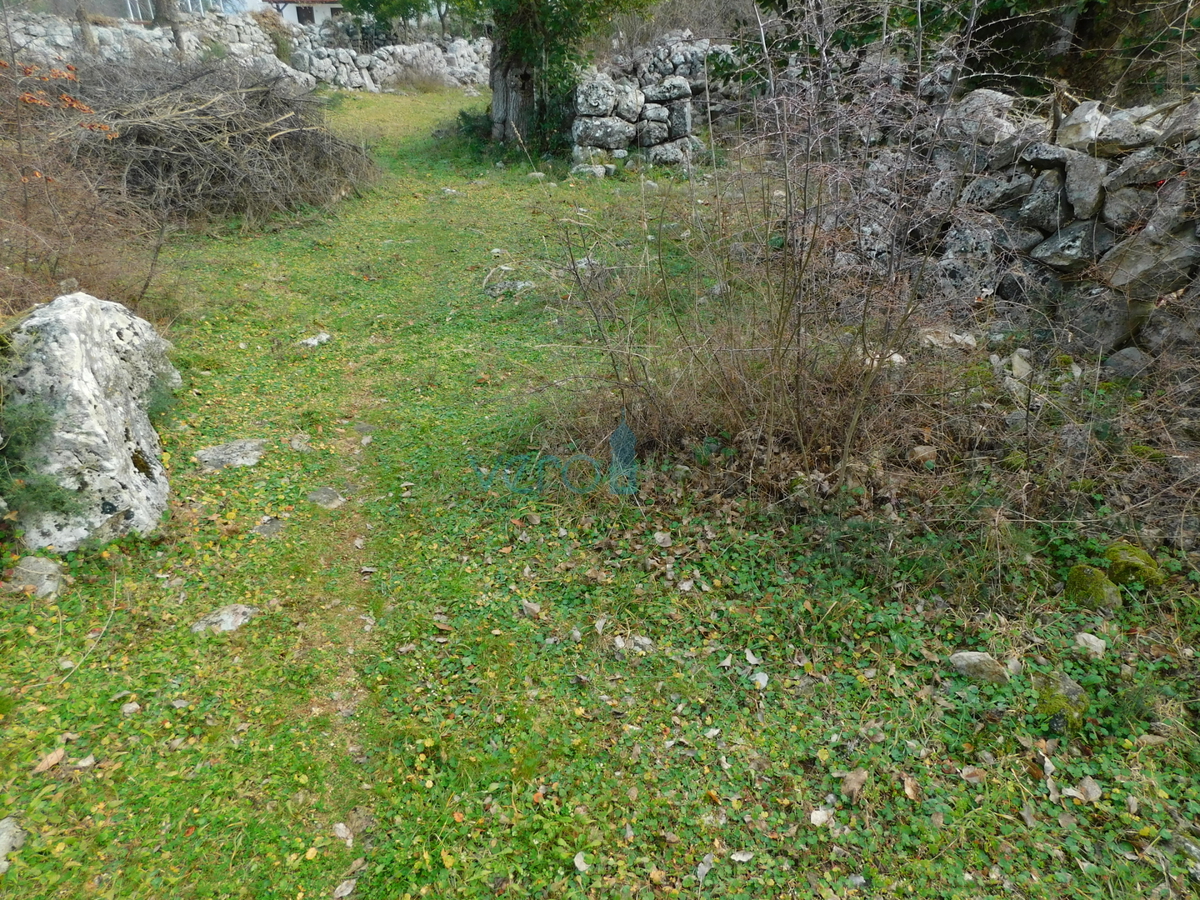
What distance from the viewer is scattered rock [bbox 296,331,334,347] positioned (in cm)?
638

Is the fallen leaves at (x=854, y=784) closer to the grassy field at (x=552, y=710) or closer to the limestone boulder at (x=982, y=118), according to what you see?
the grassy field at (x=552, y=710)

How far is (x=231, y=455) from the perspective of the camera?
463 centimetres

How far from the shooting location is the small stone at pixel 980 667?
9.88ft

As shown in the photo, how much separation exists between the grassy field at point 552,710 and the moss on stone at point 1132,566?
7 centimetres

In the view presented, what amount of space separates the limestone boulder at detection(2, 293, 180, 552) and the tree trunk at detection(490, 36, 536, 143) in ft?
31.4

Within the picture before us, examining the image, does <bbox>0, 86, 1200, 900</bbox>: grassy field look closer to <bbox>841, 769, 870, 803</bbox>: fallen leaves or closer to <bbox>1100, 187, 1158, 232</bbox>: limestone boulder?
<bbox>841, 769, 870, 803</bbox>: fallen leaves

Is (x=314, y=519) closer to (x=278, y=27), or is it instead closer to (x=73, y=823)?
(x=73, y=823)

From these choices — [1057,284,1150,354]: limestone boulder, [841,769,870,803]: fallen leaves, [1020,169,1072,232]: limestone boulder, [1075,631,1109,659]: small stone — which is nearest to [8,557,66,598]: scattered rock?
[841,769,870,803]: fallen leaves

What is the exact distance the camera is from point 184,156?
339 inches

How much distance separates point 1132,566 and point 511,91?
12.0 meters

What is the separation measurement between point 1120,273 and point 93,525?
20.5 feet

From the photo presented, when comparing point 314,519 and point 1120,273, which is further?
point 1120,273

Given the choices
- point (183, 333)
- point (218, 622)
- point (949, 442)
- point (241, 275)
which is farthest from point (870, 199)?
point (241, 275)

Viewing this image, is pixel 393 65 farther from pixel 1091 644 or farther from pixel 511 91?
pixel 1091 644
